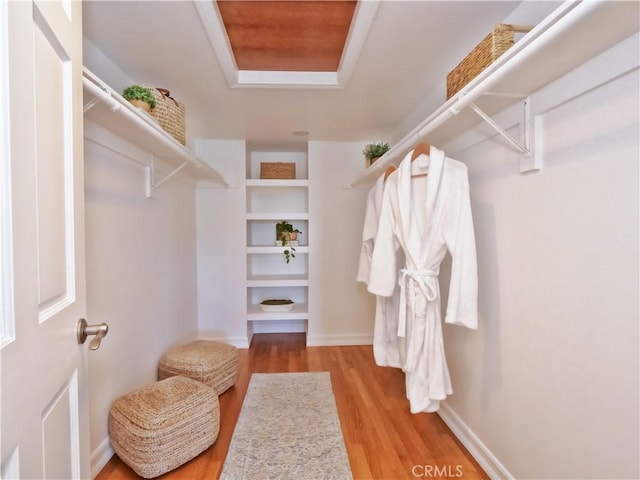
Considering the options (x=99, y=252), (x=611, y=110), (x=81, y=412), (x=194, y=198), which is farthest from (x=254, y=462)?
(x=194, y=198)

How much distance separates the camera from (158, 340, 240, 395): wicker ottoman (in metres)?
2.13

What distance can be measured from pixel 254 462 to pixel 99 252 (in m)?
1.28

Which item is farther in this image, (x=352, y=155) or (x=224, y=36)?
(x=352, y=155)

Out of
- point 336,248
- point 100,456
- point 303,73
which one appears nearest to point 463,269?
point 303,73

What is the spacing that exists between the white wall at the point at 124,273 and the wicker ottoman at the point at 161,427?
0.12 m

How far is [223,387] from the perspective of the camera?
228 centimetres

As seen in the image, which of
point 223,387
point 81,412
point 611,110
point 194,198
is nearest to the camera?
point 81,412

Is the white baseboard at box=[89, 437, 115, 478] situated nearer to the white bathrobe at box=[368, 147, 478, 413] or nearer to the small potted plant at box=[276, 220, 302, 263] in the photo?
the white bathrobe at box=[368, 147, 478, 413]

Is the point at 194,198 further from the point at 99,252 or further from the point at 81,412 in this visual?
the point at 81,412

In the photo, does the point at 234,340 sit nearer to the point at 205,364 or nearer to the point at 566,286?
the point at 205,364

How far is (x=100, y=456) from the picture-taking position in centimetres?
156

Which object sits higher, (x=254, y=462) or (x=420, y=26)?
(x=420, y=26)

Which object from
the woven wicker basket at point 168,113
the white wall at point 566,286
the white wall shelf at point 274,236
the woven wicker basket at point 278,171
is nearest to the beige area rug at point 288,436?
the white wall at point 566,286

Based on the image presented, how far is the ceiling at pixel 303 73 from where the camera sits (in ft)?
4.53
